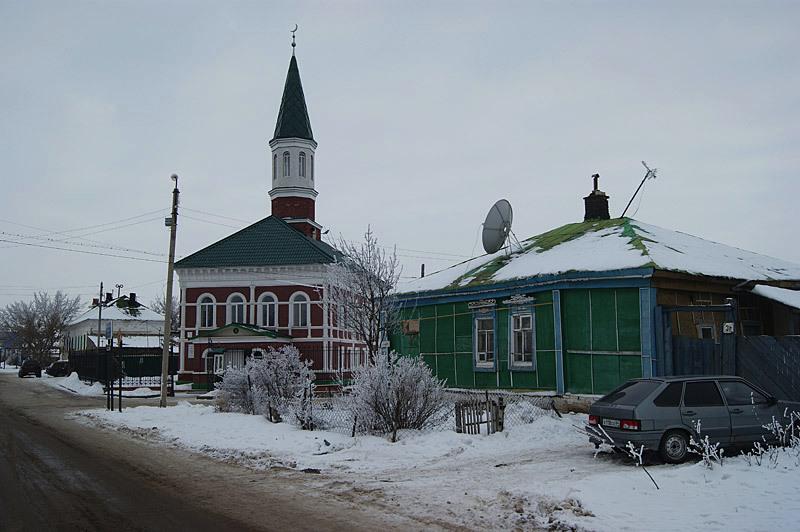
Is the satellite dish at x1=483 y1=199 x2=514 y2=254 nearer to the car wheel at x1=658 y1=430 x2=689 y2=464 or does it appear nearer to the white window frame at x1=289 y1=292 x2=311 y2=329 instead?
the car wheel at x1=658 y1=430 x2=689 y2=464

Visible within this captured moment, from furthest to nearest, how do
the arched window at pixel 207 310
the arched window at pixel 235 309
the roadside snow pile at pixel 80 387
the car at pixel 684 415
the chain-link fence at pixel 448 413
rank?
the arched window at pixel 207 310 → the arched window at pixel 235 309 → the roadside snow pile at pixel 80 387 → the chain-link fence at pixel 448 413 → the car at pixel 684 415

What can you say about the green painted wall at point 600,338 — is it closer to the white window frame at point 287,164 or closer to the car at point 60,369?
the white window frame at point 287,164

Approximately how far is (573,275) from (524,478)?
7.68 metres

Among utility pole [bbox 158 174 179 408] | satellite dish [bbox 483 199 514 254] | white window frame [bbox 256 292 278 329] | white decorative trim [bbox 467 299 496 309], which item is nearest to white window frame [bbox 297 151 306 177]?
white window frame [bbox 256 292 278 329]

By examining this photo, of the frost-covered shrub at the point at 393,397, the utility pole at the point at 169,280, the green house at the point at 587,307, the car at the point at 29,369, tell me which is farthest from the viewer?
the car at the point at 29,369

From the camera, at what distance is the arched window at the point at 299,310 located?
1641 inches

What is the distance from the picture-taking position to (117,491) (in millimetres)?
10359

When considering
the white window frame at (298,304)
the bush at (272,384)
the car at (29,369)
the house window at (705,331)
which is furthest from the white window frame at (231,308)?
the car at (29,369)

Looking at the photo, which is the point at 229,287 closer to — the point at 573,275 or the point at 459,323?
the point at 459,323

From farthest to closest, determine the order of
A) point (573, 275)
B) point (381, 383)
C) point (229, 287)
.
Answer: point (229, 287) → point (573, 275) → point (381, 383)

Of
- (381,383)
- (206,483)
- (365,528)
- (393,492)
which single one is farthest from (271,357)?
(365,528)

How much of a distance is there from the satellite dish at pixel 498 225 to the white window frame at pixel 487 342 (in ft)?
8.84

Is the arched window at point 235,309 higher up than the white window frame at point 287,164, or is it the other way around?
the white window frame at point 287,164

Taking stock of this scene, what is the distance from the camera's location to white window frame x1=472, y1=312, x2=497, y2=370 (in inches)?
792
